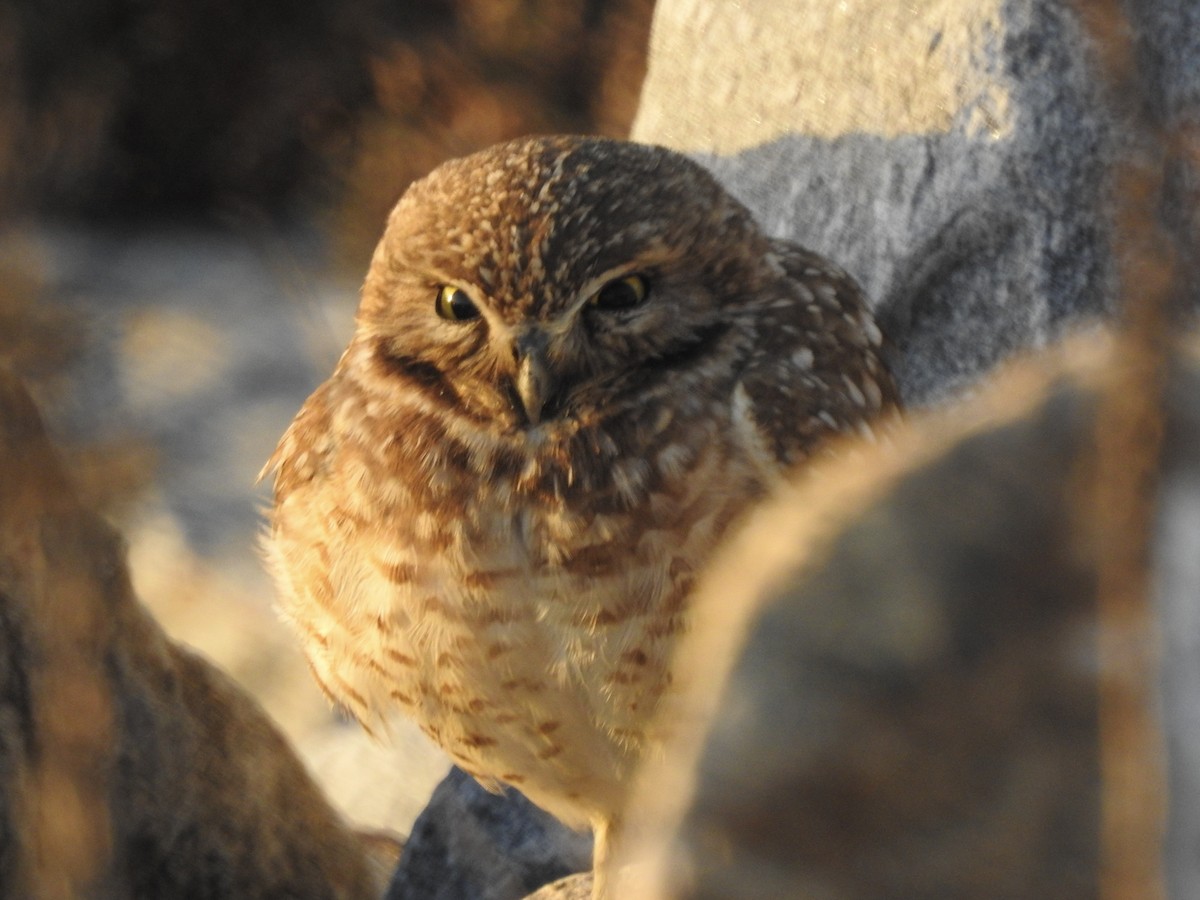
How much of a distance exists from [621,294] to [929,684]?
1.36 m

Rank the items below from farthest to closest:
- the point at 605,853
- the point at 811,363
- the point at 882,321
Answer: the point at 882,321, the point at 605,853, the point at 811,363

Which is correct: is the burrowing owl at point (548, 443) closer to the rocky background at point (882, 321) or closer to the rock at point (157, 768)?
the rocky background at point (882, 321)

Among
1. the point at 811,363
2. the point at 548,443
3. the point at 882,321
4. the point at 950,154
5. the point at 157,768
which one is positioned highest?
the point at 950,154

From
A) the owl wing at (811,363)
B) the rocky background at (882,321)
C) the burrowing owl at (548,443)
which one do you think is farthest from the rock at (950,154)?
the burrowing owl at (548,443)

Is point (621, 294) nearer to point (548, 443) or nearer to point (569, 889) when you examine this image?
point (548, 443)

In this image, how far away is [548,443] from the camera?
2062 mm

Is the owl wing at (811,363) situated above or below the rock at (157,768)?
above

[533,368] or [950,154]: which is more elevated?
[950,154]

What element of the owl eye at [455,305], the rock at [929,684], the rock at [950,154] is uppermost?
the rock at [950,154]

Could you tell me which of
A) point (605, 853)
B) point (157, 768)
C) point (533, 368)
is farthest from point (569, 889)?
point (533, 368)

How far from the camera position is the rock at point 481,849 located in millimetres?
2951

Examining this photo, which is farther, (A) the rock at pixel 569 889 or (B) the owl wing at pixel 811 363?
(A) the rock at pixel 569 889

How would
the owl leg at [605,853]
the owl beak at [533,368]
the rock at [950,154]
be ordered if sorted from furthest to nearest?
the rock at [950,154]
the owl leg at [605,853]
the owl beak at [533,368]

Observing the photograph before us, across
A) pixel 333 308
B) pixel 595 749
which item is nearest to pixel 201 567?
pixel 333 308
